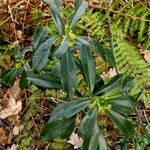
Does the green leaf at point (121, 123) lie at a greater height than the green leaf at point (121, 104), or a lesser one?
lesser

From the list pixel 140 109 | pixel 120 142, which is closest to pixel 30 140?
pixel 120 142

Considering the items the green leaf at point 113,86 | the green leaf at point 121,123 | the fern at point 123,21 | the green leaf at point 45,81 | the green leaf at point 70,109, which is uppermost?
the fern at point 123,21

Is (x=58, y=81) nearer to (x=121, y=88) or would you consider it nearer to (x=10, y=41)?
(x=121, y=88)

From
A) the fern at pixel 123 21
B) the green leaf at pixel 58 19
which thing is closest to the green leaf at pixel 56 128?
the green leaf at pixel 58 19

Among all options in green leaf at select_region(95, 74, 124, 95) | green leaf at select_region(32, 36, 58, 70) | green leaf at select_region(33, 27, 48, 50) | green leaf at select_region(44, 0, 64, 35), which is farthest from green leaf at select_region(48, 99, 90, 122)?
green leaf at select_region(33, 27, 48, 50)

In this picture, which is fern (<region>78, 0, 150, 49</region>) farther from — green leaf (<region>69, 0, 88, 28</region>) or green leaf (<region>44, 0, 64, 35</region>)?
green leaf (<region>44, 0, 64, 35</region>)

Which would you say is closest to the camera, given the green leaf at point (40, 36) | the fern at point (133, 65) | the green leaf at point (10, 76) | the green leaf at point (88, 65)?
the green leaf at point (88, 65)

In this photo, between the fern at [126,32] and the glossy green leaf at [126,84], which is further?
the fern at [126,32]

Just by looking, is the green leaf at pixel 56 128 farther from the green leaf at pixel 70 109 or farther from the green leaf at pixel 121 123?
the green leaf at pixel 121 123

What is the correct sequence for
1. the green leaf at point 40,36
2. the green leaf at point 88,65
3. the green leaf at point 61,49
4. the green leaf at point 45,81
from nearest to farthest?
the green leaf at point 61,49, the green leaf at point 88,65, the green leaf at point 45,81, the green leaf at point 40,36
